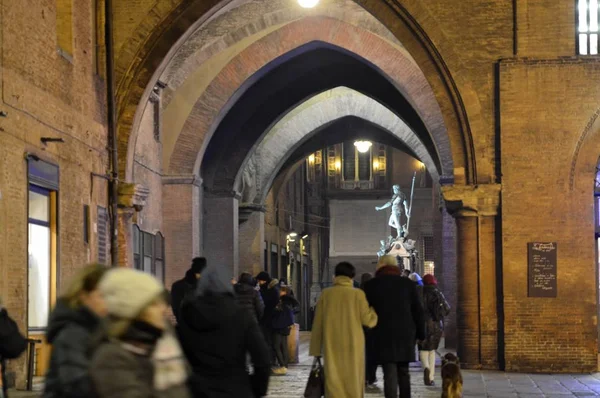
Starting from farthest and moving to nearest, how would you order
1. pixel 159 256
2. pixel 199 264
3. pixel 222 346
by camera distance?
pixel 159 256, pixel 199 264, pixel 222 346

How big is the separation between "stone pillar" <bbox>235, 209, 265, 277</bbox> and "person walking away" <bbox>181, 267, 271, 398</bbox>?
25.0 m

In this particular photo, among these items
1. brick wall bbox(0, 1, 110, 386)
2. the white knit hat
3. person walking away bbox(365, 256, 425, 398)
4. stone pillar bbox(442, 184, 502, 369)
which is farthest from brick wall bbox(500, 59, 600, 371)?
the white knit hat

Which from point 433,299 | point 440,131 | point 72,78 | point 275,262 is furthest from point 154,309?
point 275,262

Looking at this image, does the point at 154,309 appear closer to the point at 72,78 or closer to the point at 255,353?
the point at 255,353

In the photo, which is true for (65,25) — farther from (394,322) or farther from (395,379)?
(395,379)

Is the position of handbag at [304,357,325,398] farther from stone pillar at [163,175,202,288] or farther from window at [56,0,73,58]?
stone pillar at [163,175,202,288]

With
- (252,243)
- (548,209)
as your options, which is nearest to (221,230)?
(252,243)

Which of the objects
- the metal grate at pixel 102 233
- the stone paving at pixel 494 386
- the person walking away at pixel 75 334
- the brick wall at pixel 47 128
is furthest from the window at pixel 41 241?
the person walking away at pixel 75 334

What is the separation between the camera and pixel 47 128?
15.3 metres

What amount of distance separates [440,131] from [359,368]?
14.7m

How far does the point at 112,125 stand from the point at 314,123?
13.9m

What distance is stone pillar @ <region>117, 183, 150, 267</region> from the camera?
19.0 meters

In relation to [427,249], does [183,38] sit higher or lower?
higher

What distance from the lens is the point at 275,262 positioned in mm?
39844
